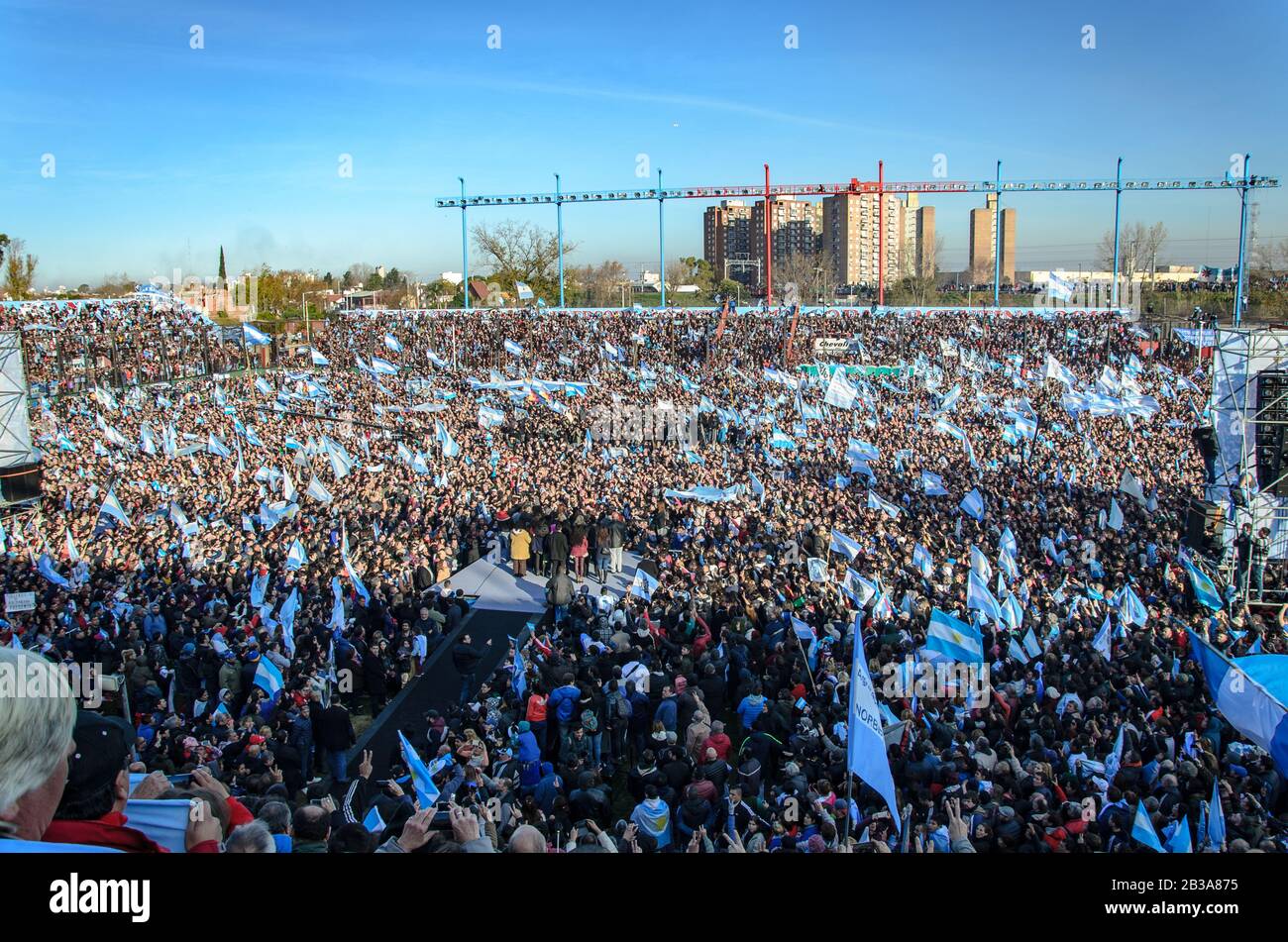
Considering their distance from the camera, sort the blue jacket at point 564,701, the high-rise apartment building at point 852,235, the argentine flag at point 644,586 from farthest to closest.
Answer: the high-rise apartment building at point 852,235, the argentine flag at point 644,586, the blue jacket at point 564,701

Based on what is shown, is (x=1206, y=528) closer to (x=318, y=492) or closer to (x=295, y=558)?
(x=295, y=558)

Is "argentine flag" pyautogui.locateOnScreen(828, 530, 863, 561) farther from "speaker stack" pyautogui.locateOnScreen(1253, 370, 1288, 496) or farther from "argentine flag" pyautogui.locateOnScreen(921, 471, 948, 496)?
"speaker stack" pyautogui.locateOnScreen(1253, 370, 1288, 496)

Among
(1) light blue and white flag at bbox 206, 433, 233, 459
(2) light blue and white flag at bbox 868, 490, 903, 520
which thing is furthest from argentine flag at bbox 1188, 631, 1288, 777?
(1) light blue and white flag at bbox 206, 433, 233, 459

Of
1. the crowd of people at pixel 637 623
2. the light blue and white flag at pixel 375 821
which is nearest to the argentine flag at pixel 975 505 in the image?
the crowd of people at pixel 637 623

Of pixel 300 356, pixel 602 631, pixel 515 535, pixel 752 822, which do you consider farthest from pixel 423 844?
pixel 300 356

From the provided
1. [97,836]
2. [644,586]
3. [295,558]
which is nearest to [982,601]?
[644,586]

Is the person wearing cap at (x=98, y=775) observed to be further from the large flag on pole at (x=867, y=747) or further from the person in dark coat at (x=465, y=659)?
the person in dark coat at (x=465, y=659)
